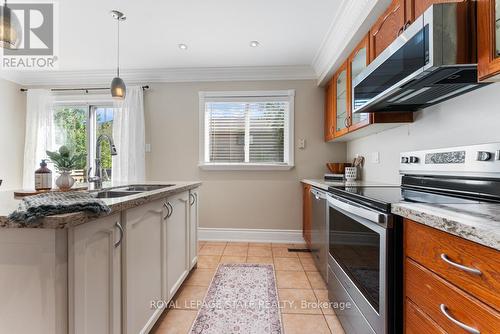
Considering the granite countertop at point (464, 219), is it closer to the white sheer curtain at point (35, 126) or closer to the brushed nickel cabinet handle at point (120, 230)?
the brushed nickel cabinet handle at point (120, 230)

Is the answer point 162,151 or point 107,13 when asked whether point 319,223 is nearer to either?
point 162,151

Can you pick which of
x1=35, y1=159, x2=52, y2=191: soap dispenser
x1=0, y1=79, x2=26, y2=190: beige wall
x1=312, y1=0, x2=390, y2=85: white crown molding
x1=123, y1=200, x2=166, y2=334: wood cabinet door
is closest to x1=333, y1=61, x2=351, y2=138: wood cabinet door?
x1=312, y1=0, x2=390, y2=85: white crown molding

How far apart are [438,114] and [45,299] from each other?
2.16 m

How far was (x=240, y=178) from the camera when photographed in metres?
3.53

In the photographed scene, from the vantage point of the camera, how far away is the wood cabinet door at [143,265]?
47.8 inches

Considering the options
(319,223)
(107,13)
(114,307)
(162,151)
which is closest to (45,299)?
(114,307)

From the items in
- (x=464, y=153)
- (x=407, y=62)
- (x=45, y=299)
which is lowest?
(x=45, y=299)

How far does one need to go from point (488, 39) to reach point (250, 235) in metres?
3.07

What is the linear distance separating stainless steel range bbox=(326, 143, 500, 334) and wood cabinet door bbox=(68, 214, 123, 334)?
1.13m

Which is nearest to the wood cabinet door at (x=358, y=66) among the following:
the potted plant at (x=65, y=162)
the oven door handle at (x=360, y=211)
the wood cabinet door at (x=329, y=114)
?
the wood cabinet door at (x=329, y=114)

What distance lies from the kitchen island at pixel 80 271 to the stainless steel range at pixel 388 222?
111 cm

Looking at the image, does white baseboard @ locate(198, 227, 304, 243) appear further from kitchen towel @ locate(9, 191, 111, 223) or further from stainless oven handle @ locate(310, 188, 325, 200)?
kitchen towel @ locate(9, 191, 111, 223)

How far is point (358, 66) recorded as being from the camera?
2.22 metres

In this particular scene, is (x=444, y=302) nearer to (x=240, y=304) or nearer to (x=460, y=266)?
(x=460, y=266)
